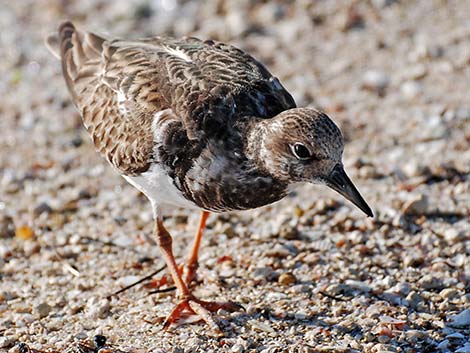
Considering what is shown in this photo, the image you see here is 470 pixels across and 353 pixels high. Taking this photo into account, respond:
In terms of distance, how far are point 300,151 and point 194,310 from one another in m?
1.33

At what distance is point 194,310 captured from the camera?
18.9 ft

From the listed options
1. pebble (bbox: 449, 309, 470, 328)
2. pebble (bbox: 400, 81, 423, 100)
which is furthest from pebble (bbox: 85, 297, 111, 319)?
pebble (bbox: 400, 81, 423, 100)

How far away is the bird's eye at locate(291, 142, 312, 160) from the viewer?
5.11 meters

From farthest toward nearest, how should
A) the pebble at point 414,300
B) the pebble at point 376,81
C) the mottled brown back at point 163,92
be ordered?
the pebble at point 376,81
the pebble at point 414,300
the mottled brown back at point 163,92

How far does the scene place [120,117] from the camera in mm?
5930

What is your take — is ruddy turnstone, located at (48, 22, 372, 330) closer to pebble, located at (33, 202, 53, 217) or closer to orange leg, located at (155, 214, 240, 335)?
orange leg, located at (155, 214, 240, 335)

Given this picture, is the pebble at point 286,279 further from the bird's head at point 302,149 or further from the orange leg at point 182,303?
the bird's head at point 302,149

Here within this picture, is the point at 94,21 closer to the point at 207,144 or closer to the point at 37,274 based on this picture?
the point at 37,274

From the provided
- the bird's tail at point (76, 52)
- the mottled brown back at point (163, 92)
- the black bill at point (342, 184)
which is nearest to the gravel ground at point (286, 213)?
the black bill at point (342, 184)

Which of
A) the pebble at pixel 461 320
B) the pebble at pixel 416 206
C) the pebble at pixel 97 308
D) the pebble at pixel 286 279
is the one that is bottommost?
the pebble at pixel 461 320

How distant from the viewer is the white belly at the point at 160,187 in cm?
555

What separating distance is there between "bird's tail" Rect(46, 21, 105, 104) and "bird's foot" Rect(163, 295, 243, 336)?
1.88 metres

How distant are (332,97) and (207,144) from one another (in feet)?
11.3

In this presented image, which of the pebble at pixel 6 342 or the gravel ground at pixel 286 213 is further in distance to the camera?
the gravel ground at pixel 286 213
